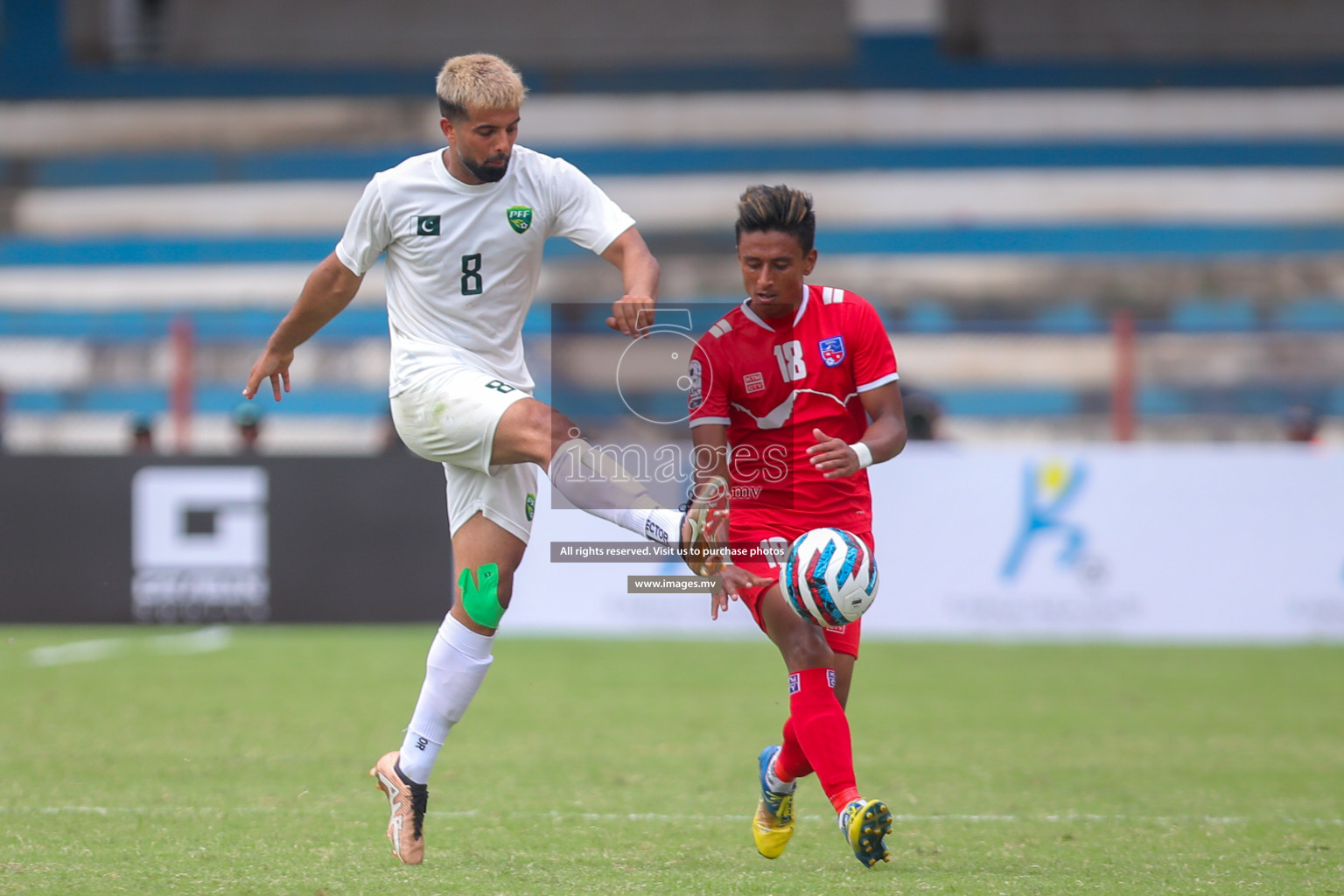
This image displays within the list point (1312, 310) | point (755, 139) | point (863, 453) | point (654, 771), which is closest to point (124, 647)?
point (654, 771)

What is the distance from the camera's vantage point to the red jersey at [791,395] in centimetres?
455

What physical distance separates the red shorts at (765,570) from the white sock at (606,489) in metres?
0.41

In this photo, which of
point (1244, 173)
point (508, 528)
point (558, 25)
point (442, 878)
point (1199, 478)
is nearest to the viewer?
point (442, 878)

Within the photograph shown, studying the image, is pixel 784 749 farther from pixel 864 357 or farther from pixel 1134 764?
pixel 1134 764

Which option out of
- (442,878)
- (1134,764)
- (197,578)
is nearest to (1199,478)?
(1134,764)

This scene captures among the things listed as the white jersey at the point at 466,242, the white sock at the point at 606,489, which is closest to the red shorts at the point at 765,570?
the white sock at the point at 606,489

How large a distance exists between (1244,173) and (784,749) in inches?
625

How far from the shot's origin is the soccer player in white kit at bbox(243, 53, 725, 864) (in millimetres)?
4309

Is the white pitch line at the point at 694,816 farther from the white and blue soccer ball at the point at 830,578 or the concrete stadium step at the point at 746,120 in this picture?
the concrete stadium step at the point at 746,120

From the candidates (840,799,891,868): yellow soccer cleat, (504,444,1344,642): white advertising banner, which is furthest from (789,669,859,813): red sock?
(504,444,1344,642): white advertising banner

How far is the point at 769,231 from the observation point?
14.4 ft

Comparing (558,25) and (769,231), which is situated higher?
(558,25)

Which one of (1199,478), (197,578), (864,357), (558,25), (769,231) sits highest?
(558,25)

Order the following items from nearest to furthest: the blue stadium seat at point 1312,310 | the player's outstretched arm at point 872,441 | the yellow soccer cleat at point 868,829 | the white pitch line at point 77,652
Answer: the yellow soccer cleat at point 868,829 → the player's outstretched arm at point 872,441 → the white pitch line at point 77,652 → the blue stadium seat at point 1312,310
